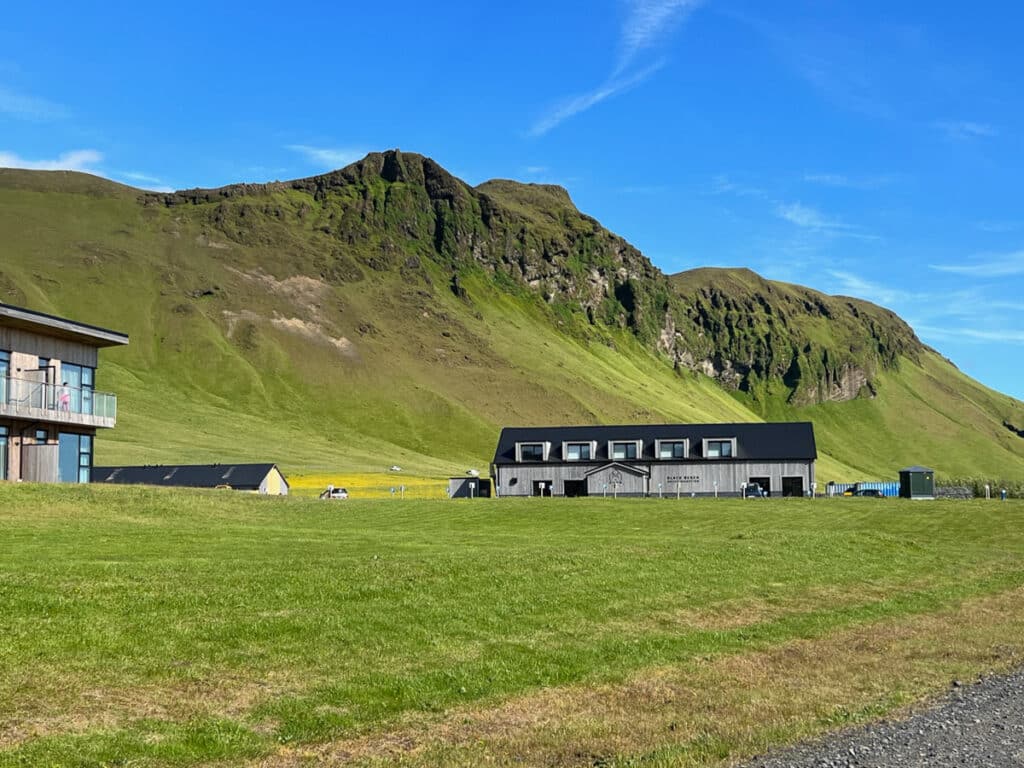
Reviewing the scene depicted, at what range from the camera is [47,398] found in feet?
168

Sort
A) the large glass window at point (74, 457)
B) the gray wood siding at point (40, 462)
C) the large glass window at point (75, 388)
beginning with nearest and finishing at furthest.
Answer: the gray wood siding at point (40, 462), the large glass window at point (75, 388), the large glass window at point (74, 457)

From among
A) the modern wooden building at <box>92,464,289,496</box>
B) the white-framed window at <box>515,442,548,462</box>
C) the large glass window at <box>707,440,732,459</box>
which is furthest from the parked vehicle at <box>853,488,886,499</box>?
the modern wooden building at <box>92,464,289,496</box>

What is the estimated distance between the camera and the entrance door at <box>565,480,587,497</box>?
327 feet

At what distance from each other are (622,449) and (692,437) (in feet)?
24.0

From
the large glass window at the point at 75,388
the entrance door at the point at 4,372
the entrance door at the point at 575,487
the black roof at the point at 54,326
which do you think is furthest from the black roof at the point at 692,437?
the entrance door at the point at 4,372

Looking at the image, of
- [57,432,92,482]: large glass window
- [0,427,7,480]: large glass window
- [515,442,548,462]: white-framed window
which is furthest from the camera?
[515,442,548,462]: white-framed window

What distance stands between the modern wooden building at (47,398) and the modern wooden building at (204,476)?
39558 mm

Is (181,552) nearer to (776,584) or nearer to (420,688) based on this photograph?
(420,688)

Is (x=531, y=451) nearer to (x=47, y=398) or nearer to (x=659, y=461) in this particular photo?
(x=659, y=461)

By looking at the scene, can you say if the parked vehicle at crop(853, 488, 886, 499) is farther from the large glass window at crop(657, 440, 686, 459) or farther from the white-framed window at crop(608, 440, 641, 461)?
the white-framed window at crop(608, 440, 641, 461)

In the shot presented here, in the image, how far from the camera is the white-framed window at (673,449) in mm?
99500

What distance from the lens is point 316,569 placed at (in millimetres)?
25438

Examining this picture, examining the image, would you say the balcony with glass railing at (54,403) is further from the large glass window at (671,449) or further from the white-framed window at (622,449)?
the large glass window at (671,449)

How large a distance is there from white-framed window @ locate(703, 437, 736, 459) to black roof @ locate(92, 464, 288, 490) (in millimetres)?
44707
